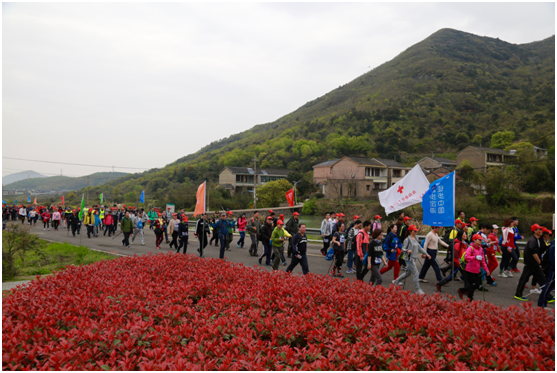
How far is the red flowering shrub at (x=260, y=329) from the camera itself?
12.9 feet

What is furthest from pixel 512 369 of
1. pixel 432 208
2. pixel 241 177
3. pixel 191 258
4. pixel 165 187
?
pixel 165 187

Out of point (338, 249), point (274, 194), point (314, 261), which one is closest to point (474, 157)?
point (274, 194)

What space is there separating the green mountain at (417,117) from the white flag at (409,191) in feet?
186

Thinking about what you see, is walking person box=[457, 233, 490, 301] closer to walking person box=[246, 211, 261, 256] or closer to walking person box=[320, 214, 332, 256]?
walking person box=[320, 214, 332, 256]

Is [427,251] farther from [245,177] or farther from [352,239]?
[245,177]

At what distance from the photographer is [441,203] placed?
351 inches

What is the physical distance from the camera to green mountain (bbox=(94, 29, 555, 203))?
286 feet

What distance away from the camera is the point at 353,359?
12.8 ft

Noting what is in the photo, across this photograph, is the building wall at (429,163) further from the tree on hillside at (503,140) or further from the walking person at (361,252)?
the walking person at (361,252)

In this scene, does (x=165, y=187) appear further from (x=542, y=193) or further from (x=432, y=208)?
(x=432, y=208)

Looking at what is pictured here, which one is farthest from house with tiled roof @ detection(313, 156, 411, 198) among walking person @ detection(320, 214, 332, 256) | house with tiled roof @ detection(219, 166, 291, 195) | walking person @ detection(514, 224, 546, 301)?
walking person @ detection(514, 224, 546, 301)

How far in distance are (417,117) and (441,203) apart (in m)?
102

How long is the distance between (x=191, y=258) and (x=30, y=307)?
4444 mm

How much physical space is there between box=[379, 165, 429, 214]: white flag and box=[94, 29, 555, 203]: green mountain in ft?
186
